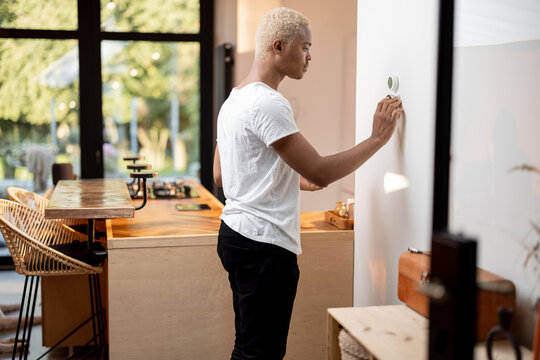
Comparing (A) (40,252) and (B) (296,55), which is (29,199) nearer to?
(A) (40,252)

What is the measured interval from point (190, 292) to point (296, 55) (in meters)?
1.22

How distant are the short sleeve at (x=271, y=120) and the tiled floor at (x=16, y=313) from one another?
2.15 m

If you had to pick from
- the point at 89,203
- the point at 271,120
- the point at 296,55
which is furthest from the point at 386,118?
the point at 89,203

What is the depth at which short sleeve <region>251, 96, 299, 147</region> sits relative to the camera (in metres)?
1.69

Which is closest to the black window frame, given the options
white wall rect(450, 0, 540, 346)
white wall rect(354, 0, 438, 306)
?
white wall rect(354, 0, 438, 306)

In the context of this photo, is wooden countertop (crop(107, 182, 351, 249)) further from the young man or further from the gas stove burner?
the young man

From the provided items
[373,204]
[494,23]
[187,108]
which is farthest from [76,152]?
[494,23]

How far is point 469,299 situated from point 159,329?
195cm

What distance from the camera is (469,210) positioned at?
1237mm

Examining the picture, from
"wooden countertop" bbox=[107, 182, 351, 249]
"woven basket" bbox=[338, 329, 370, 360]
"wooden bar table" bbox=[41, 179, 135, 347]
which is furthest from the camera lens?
"wooden bar table" bbox=[41, 179, 135, 347]

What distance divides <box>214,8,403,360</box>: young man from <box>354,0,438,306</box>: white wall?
0.15 meters

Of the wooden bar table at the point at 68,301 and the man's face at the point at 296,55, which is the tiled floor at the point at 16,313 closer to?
the wooden bar table at the point at 68,301

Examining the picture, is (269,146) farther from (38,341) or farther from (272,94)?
(38,341)

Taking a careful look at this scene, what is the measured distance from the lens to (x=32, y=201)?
11.2 ft
